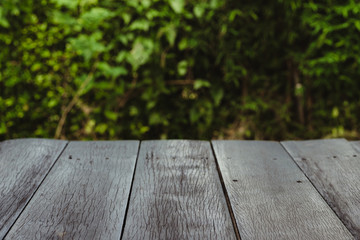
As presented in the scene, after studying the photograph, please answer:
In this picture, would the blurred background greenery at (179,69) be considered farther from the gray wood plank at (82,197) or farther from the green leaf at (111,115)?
the gray wood plank at (82,197)

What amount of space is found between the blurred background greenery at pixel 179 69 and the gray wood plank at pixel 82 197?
143cm

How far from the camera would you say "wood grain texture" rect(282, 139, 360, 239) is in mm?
948

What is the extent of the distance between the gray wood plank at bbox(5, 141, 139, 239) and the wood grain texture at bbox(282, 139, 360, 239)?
1.75 ft

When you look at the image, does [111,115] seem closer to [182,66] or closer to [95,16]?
[182,66]

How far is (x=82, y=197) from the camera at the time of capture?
100 cm

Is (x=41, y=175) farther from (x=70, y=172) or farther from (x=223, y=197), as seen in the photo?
(x=223, y=197)

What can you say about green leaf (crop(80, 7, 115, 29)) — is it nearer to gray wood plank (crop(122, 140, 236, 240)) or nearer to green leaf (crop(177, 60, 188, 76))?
green leaf (crop(177, 60, 188, 76))

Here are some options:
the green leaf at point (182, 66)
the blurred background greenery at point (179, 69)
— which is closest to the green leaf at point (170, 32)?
the blurred background greenery at point (179, 69)

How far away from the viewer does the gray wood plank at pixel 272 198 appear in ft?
2.81

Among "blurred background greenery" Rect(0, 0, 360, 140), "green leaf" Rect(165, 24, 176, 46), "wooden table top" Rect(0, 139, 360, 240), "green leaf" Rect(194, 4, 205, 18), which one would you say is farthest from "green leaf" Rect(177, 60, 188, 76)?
"wooden table top" Rect(0, 139, 360, 240)

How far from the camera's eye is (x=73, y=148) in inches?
52.4

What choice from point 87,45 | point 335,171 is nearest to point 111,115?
point 87,45

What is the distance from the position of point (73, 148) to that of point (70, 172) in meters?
0.20

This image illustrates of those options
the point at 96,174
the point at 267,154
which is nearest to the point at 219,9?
the point at 267,154
